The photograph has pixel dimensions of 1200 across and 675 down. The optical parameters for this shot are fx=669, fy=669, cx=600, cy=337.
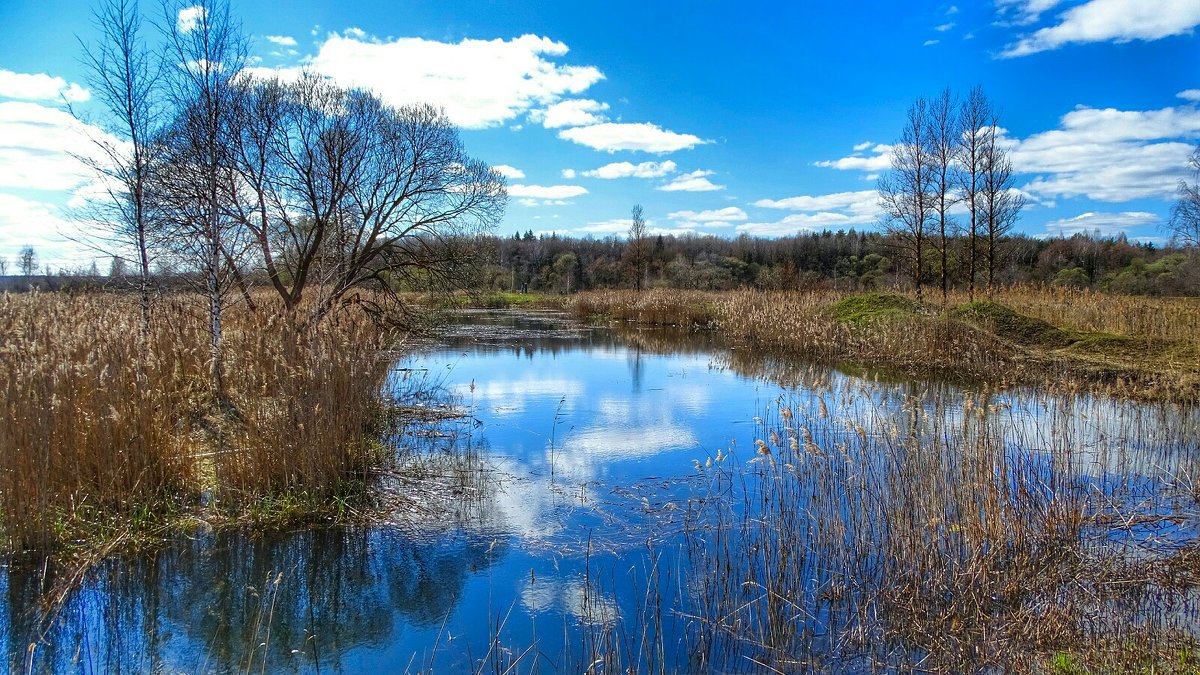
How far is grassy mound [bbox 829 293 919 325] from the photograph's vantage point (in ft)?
50.8

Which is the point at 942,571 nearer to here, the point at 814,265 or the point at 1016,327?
the point at 1016,327

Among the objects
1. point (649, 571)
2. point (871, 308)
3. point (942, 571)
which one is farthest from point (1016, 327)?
point (649, 571)

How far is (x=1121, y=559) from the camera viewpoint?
3.95 meters

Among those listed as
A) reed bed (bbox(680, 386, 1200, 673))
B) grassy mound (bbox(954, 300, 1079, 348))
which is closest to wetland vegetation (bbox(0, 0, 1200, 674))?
reed bed (bbox(680, 386, 1200, 673))

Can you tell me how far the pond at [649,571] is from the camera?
3.36 metres

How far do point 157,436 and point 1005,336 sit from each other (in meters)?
14.1

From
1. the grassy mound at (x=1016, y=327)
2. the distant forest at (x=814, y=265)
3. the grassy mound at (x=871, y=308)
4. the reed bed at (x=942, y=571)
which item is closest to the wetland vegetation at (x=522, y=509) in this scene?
the reed bed at (x=942, y=571)

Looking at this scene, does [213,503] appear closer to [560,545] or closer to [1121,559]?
[560,545]

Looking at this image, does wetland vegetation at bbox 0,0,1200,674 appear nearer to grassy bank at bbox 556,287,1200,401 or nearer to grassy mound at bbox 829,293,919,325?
grassy bank at bbox 556,287,1200,401

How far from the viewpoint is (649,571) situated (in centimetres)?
424

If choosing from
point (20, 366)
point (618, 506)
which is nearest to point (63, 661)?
point (20, 366)

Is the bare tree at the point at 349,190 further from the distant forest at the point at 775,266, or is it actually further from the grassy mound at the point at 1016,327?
the grassy mound at the point at 1016,327

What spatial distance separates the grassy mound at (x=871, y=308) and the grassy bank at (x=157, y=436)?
12.4m

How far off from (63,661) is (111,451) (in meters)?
1.69
